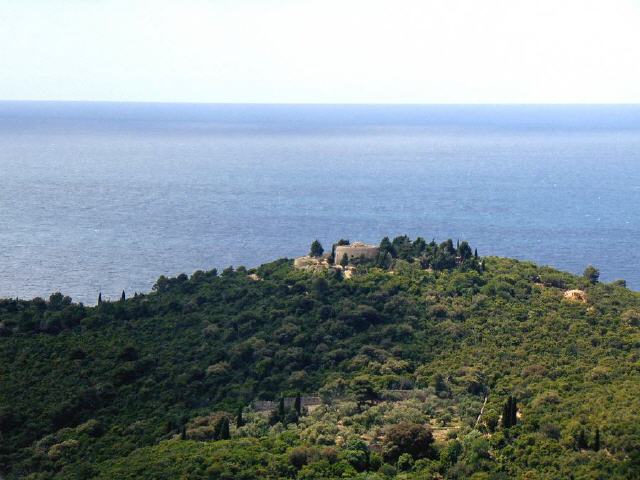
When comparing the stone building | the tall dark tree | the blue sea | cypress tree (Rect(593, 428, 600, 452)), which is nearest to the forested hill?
the tall dark tree

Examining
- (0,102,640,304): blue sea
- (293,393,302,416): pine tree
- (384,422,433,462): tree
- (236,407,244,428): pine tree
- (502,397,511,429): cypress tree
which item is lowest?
(0,102,640,304): blue sea

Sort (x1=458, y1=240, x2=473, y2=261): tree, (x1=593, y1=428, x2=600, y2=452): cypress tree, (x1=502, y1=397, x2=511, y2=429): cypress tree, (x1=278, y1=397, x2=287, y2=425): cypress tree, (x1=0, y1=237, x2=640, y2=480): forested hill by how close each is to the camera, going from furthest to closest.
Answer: (x1=458, y1=240, x2=473, y2=261): tree → (x1=278, y1=397, x2=287, y2=425): cypress tree → (x1=502, y1=397, x2=511, y2=429): cypress tree → (x1=0, y1=237, x2=640, y2=480): forested hill → (x1=593, y1=428, x2=600, y2=452): cypress tree

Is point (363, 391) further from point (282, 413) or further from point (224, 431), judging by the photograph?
point (224, 431)

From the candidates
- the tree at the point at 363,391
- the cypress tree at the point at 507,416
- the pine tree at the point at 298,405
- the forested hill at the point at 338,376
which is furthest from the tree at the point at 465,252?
the cypress tree at the point at 507,416

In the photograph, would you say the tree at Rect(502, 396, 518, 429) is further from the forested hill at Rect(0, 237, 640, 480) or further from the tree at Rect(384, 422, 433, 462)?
the tree at Rect(384, 422, 433, 462)

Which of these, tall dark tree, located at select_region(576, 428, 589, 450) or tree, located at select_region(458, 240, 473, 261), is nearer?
tall dark tree, located at select_region(576, 428, 589, 450)

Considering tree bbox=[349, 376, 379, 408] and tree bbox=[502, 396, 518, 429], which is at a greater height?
tree bbox=[502, 396, 518, 429]

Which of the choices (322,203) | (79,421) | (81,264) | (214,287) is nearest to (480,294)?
(214,287)
